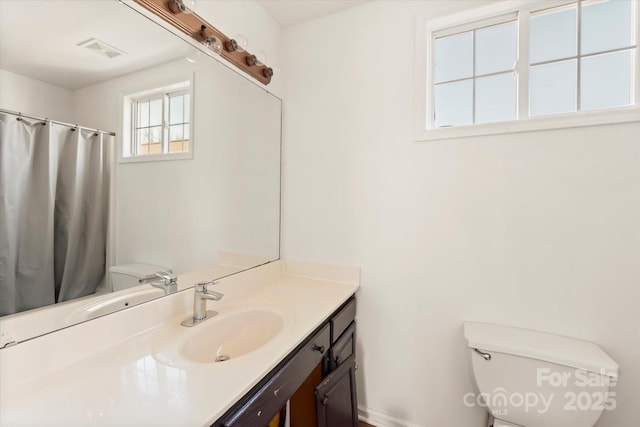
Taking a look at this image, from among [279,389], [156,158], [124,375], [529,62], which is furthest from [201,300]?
[529,62]

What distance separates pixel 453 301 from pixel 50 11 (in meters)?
1.98

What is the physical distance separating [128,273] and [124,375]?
0.38m

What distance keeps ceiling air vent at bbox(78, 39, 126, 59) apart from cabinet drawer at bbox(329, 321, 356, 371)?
149 cm

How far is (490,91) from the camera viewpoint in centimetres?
147

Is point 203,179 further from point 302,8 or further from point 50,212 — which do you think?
point 302,8

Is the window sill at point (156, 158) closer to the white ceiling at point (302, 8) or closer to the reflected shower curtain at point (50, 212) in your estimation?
the reflected shower curtain at point (50, 212)

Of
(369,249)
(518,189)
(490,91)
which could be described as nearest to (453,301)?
(369,249)

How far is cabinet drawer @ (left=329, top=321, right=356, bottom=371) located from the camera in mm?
1307

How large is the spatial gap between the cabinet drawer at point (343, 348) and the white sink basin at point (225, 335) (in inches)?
12.4

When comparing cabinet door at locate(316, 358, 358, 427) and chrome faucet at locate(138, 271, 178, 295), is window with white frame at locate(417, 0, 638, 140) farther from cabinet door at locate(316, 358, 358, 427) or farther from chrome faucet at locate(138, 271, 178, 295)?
chrome faucet at locate(138, 271, 178, 295)

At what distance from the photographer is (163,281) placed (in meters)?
1.13

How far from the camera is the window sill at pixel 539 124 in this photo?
1.16 meters

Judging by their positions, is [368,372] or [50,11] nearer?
[50,11]

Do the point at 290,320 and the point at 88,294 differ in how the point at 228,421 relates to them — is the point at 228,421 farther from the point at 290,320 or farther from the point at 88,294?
the point at 88,294
